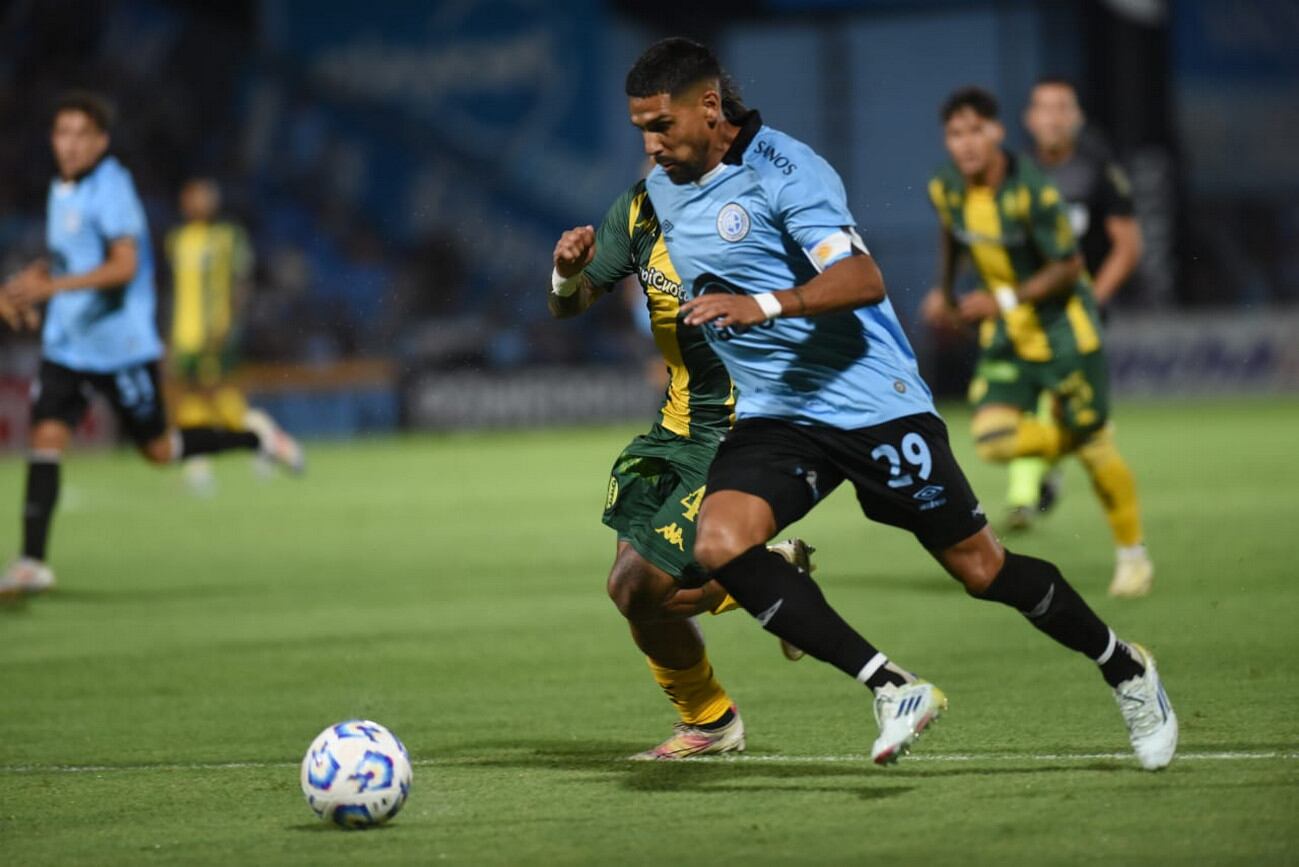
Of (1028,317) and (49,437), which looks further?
(49,437)

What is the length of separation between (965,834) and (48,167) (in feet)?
80.5

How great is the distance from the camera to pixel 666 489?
20.2ft

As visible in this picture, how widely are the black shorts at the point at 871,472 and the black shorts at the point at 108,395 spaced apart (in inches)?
238

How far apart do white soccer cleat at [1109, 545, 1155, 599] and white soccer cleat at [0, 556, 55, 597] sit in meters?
5.37

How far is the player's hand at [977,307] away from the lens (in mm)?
8961

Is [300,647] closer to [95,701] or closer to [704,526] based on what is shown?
[95,701]

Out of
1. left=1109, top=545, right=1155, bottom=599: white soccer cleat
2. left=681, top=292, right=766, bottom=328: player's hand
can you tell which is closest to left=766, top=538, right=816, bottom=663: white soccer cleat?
left=681, top=292, right=766, bottom=328: player's hand

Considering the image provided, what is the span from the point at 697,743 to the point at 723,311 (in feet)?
5.37

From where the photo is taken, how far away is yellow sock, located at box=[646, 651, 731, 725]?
6125 mm

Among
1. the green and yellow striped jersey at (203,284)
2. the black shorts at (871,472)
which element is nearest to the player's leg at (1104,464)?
the black shorts at (871,472)

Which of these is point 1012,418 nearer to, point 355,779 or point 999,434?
point 999,434

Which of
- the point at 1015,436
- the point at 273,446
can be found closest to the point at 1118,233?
the point at 1015,436

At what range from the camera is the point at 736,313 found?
5031 mm

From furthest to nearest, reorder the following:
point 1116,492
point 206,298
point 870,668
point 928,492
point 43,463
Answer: point 206,298 < point 43,463 < point 1116,492 < point 928,492 < point 870,668
